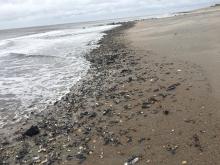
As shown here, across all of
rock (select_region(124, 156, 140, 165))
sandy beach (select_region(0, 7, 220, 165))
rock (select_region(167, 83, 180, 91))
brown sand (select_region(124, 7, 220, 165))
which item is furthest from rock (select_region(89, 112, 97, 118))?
rock (select_region(124, 156, 140, 165))

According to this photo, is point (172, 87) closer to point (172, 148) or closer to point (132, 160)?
point (172, 148)

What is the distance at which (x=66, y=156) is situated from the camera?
8.41 meters

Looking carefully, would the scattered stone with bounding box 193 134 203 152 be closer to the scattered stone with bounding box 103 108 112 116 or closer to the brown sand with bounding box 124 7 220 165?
the brown sand with bounding box 124 7 220 165

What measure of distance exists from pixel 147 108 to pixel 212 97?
2.00 m

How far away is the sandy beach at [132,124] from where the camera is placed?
311 inches

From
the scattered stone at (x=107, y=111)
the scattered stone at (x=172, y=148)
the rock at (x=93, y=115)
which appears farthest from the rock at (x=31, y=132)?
the scattered stone at (x=172, y=148)

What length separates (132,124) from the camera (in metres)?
9.76

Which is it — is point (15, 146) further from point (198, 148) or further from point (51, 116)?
point (198, 148)

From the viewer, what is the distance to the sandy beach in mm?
7902

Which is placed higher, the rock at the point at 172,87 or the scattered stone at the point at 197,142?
the rock at the point at 172,87

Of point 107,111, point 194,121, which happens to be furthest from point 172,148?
point 107,111

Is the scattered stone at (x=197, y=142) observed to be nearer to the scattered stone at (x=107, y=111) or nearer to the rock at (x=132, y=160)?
the rock at (x=132, y=160)

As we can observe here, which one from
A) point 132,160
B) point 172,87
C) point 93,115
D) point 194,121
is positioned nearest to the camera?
point 132,160

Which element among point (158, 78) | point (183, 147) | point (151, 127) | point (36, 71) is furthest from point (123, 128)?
point (36, 71)
